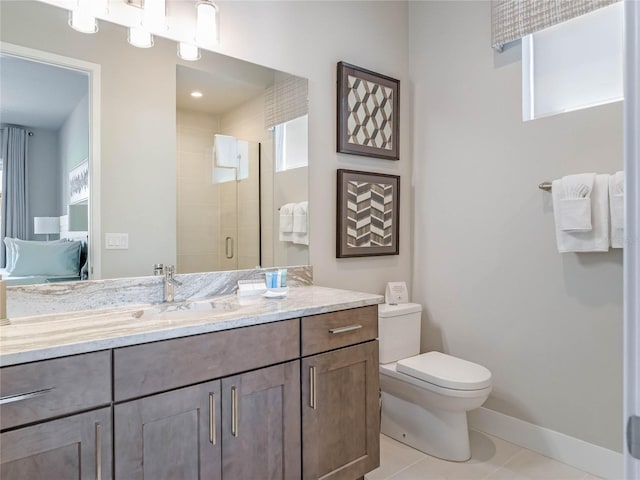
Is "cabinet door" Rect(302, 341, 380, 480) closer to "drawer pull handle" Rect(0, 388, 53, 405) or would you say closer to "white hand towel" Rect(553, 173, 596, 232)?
"drawer pull handle" Rect(0, 388, 53, 405)

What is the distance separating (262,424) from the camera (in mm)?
1447

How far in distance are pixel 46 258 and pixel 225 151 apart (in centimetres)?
89

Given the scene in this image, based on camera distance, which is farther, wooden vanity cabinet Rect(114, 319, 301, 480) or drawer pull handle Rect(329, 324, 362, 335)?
drawer pull handle Rect(329, 324, 362, 335)

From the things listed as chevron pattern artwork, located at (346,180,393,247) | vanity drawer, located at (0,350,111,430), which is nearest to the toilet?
chevron pattern artwork, located at (346,180,393,247)

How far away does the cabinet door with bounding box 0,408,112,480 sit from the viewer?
1.00 metres

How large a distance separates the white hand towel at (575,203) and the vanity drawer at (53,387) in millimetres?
1988

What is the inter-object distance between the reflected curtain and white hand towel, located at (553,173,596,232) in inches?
89.9

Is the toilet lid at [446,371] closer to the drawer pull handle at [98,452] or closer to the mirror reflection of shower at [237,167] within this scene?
the mirror reflection of shower at [237,167]

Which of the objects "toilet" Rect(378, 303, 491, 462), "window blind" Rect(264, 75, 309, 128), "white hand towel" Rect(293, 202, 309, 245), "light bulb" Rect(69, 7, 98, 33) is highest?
"light bulb" Rect(69, 7, 98, 33)

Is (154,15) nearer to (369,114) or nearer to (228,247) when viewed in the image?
(228,247)

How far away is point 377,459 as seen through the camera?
5.93 ft

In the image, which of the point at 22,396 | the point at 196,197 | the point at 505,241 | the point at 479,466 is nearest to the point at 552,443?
the point at 479,466

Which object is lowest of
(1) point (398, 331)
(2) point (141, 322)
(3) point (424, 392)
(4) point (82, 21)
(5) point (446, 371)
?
(3) point (424, 392)

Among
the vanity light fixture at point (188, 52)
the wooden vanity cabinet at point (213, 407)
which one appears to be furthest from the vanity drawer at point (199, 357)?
the vanity light fixture at point (188, 52)
